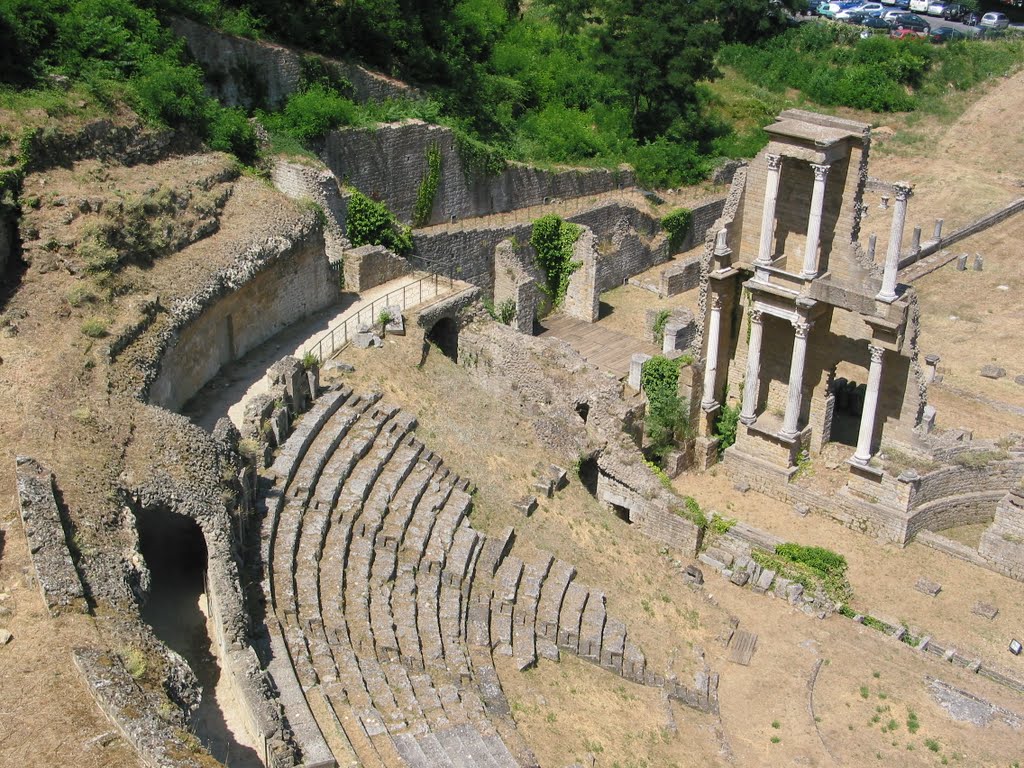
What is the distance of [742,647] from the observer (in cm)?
2086

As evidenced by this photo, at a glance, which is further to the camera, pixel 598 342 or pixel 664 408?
pixel 598 342

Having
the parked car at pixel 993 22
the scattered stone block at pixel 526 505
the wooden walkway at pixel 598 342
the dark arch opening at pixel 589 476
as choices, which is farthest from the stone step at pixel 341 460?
the parked car at pixel 993 22

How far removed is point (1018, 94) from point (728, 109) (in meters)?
15.1

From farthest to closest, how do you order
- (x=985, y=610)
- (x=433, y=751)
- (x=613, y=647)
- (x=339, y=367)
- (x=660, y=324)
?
1. (x=660, y=324)
2. (x=339, y=367)
3. (x=985, y=610)
4. (x=613, y=647)
5. (x=433, y=751)

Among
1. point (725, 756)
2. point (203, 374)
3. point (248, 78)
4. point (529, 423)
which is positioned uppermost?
point (248, 78)

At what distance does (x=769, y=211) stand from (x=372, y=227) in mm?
9804

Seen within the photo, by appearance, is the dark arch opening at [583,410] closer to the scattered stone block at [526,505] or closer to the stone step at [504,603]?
the scattered stone block at [526,505]

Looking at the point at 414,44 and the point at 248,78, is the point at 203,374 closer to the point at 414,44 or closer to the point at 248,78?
the point at 248,78

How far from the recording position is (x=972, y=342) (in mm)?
32812

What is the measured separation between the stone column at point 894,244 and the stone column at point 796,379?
5.83 feet

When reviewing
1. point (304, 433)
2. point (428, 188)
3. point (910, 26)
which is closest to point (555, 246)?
point (428, 188)

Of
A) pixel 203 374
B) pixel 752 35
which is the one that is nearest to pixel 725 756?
pixel 203 374

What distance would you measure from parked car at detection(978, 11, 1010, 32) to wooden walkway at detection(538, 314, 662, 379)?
35.8 m

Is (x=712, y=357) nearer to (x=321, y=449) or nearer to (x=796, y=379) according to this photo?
(x=796, y=379)
